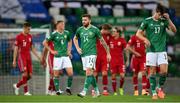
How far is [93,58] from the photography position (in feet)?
57.6

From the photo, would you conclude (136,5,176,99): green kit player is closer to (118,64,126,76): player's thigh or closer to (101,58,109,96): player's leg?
(101,58,109,96): player's leg

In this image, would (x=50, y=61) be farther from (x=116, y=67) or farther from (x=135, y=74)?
(x=135, y=74)

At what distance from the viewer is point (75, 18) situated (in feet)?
79.5

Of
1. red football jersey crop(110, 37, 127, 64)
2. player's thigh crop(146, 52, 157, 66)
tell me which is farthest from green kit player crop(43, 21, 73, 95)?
player's thigh crop(146, 52, 157, 66)

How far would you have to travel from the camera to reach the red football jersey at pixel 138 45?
21500mm

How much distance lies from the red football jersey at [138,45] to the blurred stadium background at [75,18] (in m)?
2.26

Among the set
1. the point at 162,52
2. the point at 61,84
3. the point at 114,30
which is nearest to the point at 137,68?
the point at 114,30

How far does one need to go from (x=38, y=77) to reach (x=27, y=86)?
97 centimetres

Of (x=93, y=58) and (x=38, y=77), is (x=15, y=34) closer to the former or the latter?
(x=38, y=77)

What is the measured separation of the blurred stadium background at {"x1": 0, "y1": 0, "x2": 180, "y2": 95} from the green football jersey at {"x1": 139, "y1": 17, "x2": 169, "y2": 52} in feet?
20.4

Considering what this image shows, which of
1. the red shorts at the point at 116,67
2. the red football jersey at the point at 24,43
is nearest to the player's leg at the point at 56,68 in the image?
the red football jersey at the point at 24,43

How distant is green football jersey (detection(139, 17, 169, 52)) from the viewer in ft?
56.7

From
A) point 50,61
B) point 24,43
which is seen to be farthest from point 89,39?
point 50,61

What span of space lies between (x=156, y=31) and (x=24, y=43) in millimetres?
5114
